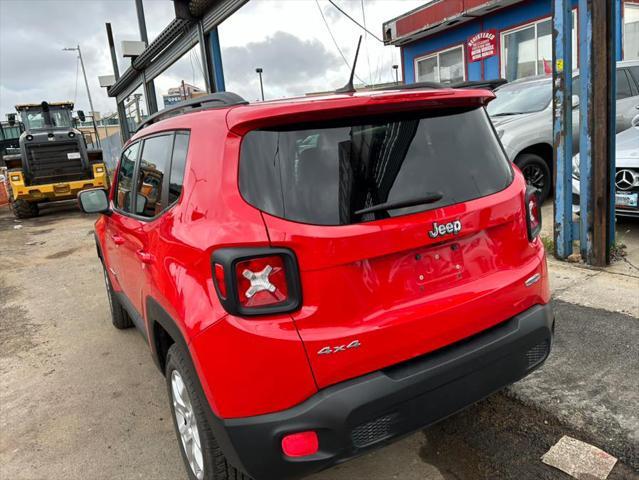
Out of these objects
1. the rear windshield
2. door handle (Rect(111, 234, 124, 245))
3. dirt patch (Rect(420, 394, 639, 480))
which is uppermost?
the rear windshield

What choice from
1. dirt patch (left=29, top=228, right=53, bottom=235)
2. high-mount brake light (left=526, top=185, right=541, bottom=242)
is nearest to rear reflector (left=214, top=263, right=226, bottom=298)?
high-mount brake light (left=526, top=185, right=541, bottom=242)

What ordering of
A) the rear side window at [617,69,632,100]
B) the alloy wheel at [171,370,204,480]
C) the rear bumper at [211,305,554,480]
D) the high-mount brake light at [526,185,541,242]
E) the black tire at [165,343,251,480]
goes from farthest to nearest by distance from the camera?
1. the rear side window at [617,69,632,100]
2. the high-mount brake light at [526,185,541,242]
3. the alloy wheel at [171,370,204,480]
4. the black tire at [165,343,251,480]
5. the rear bumper at [211,305,554,480]

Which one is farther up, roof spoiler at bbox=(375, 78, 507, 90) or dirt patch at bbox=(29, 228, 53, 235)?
roof spoiler at bbox=(375, 78, 507, 90)

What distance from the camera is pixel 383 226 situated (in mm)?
1813

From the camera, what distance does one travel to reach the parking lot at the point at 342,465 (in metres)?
2.40

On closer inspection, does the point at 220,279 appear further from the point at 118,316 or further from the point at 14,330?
the point at 14,330

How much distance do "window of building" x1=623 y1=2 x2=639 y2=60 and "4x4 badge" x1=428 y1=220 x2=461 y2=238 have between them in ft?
39.8

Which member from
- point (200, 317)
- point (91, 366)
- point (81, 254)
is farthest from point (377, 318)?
point (81, 254)

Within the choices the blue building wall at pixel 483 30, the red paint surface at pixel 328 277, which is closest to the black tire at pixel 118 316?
the red paint surface at pixel 328 277

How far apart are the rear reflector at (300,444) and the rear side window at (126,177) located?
197 centimetres

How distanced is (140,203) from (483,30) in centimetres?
1222

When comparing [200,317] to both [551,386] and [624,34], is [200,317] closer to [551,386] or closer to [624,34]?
[551,386]

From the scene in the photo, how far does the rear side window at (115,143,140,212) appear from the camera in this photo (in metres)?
3.23

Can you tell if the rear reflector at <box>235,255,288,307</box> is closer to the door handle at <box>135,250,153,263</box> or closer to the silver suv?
the door handle at <box>135,250,153,263</box>
